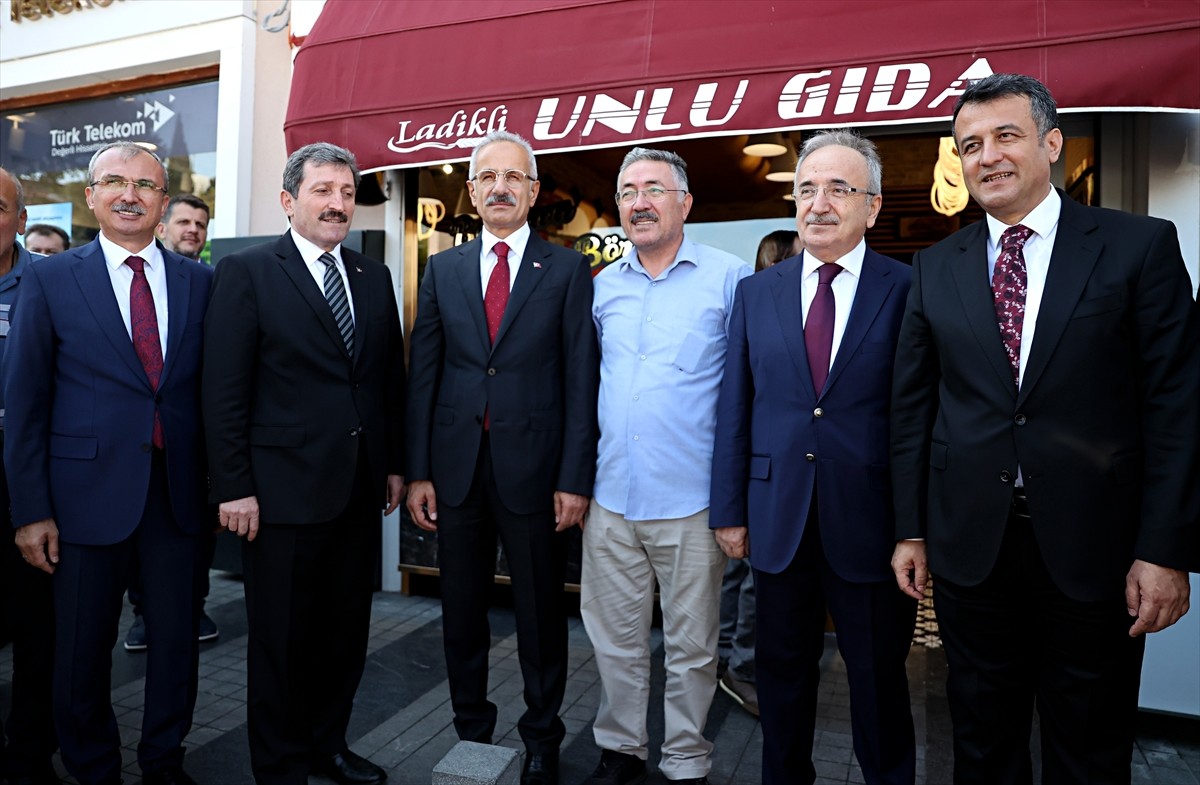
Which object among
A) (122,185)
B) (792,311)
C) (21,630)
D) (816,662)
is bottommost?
(21,630)

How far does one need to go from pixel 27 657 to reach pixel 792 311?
304 centimetres

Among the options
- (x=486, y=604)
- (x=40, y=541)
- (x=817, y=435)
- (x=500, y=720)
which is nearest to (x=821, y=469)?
(x=817, y=435)

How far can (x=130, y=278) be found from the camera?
3004mm

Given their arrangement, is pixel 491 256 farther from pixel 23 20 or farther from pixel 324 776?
pixel 23 20

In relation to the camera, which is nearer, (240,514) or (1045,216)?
(1045,216)

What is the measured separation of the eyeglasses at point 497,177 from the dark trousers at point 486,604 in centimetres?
97

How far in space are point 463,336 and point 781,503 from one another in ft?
4.30

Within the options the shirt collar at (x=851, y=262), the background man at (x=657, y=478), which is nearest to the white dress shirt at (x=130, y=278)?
the background man at (x=657, y=478)

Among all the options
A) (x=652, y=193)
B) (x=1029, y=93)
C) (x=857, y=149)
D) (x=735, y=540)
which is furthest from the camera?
(x=652, y=193)

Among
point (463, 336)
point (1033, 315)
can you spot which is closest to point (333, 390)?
point (463, 336)

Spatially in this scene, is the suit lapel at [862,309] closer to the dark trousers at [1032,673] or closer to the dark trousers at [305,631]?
the dark trousers at [1032,673]

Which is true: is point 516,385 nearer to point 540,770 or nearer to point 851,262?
point 851,262

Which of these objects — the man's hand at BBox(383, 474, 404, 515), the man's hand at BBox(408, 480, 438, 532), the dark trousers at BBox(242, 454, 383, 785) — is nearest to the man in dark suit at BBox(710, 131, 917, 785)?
the man's hand at BBox(408, 480, 438, 532)

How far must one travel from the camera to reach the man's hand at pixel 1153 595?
2092 mm
